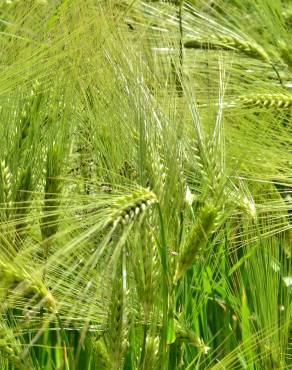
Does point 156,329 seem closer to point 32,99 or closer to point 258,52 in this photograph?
point 32,99

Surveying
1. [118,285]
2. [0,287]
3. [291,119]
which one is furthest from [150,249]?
[291,119]

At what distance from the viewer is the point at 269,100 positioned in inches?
59.1

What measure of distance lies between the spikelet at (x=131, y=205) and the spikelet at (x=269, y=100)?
480mm

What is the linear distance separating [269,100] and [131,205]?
55 cm

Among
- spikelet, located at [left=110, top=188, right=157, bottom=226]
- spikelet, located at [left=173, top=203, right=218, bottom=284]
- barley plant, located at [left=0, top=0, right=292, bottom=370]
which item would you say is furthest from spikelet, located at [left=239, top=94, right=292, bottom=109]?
spikelet, located at [left=110, top=188, right=157, bottom=226]

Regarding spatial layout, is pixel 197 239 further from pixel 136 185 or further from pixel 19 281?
pixel 19 281

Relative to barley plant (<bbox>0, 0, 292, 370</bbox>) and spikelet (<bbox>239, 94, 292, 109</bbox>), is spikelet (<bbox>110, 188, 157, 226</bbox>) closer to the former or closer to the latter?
barley plant (<bbox>0, 0, 292, 370</bbox>)

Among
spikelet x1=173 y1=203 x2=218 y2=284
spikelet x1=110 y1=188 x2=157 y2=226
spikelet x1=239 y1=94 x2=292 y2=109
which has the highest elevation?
spikelet x1=239 y1=94 x2=292 y2=109

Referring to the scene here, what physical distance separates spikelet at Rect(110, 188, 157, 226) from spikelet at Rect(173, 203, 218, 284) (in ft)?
0.39

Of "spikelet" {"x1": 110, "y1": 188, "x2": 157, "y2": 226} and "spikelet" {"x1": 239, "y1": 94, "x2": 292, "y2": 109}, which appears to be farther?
"spikelet" {"x1": 239, "y1": 94, "x2": 292, "y2": 109}

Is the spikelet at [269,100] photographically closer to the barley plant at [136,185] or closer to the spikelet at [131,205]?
the barley plant at [136,185]

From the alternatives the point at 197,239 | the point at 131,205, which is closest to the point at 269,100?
the point at 197,239

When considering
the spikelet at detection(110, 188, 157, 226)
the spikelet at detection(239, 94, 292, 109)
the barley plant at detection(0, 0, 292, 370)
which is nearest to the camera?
→ the spikelet at detection(110, 188, 157, 226)

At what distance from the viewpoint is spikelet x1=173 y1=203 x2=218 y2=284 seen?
1.17m
